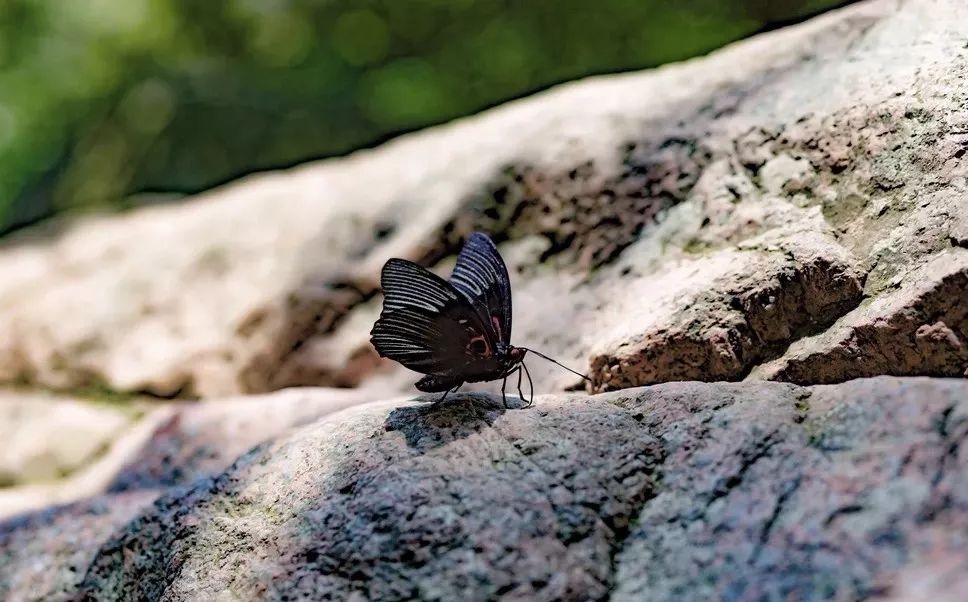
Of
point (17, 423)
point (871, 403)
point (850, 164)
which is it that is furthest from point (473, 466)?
point (17, 423)

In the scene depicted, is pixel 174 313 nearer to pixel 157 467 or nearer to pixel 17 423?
pixel 17 423

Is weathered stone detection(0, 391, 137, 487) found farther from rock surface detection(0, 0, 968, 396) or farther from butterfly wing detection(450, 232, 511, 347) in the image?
→ butterfly wing detection(450, 232, 511, 347)

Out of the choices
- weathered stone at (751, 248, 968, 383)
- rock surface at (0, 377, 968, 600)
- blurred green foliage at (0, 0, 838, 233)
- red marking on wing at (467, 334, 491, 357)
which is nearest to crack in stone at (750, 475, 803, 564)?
rock surface at (0, 377, 968, 600)

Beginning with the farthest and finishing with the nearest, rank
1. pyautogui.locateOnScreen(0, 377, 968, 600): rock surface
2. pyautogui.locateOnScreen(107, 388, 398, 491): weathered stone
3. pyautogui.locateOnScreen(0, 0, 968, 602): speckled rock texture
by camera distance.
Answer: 1. pyautogui.locateOnScreen(107, 388, 398, 491): weathered stone
2. pyautogui.locateOnScreen(0, 0, 968, 602): speckled rock texture
3. pyautogui.locateOnScreen(0, 377, 968, 600): rock surface

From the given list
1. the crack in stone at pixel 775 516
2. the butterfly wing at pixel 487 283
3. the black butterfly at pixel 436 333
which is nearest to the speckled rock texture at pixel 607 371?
the crack in stone at pixel 775 516

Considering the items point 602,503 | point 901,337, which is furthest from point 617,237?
point 602,503

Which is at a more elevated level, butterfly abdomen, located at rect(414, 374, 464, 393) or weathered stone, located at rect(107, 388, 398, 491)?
weathered stone, located at rect(107, 388, 398, 491)

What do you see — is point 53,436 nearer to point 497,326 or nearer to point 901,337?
point 497,326
